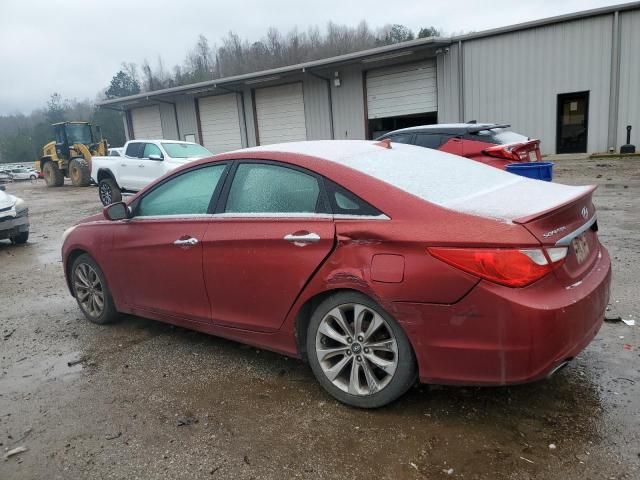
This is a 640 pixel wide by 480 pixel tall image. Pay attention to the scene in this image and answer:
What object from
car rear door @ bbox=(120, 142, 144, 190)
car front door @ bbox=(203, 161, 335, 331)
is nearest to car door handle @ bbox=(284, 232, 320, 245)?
car front door @ bbox=(203, 161, 335, 331)

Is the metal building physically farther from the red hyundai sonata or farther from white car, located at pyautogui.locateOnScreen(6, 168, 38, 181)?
white car, located at pyautogui.locateOnScreen(6, 168, 38, 181)

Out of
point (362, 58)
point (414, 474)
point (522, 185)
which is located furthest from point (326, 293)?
point (362, 58)

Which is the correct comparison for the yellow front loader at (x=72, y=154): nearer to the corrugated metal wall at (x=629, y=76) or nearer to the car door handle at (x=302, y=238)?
the corrugated metal wall at (x=629, y=76)

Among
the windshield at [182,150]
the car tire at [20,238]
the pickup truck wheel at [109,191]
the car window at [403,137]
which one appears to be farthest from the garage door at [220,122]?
the car window at [403,137]

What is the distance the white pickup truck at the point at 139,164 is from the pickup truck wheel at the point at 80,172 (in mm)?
9182

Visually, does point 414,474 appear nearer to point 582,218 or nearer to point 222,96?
point 582,218

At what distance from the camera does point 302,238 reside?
3082mm

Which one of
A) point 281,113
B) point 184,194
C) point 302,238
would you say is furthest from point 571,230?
Answer: point 281,113

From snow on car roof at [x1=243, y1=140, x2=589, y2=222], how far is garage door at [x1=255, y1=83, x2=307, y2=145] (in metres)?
21.5

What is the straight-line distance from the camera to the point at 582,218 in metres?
2.94

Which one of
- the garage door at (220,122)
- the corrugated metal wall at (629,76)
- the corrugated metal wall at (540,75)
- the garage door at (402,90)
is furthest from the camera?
the garage door at (220,122)

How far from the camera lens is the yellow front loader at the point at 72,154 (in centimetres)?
2397

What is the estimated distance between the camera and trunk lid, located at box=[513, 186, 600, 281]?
2.56m

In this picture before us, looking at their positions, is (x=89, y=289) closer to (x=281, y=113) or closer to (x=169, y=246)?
(x=169, y=246)
